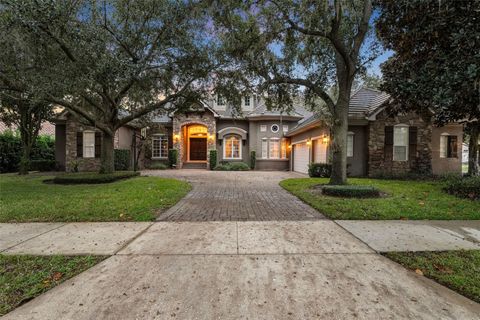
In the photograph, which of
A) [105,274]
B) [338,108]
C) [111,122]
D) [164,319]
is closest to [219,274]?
[164,319]

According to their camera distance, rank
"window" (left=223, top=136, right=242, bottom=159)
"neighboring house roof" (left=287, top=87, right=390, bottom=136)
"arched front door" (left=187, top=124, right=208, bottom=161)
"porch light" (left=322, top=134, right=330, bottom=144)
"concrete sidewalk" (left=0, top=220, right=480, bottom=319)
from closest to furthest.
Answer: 1. "concrete sidewalk" (left=0, top=220, right=480, bottom=319)
2. "neighboring house roof" (left=287, top=87, right=390, bottom=136)
3. "porch light" (left=322, top=134, right=330, bottom=144)
4. "window" (left=223, top=136, right=242, bottom=159)
5. "arched front door" (left=187, top=124, right=208, bottom=161)

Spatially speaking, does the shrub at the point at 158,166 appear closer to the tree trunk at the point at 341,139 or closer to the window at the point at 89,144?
the window at the point at 89,144

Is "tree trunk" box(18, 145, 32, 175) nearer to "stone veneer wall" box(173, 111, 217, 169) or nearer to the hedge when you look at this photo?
the hedge

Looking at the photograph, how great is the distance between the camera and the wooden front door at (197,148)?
74.1 ft

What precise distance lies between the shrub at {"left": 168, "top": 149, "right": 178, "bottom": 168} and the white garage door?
33.8 ft

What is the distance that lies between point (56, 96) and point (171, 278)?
1030 centimetres

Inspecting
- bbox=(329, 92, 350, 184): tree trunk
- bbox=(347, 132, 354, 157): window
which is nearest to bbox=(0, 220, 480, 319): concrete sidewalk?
bbox=(329, 92, 350, 184): tree trunk

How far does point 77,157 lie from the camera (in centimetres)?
1694

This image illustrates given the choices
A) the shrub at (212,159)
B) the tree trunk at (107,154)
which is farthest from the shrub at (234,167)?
the tree trunk at (107,154)

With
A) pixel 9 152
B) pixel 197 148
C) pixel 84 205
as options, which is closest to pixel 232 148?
pixel 197 148

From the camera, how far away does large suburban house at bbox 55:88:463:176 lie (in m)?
13.9

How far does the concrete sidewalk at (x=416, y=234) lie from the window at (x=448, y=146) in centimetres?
1252

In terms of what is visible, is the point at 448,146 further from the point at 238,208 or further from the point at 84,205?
the point at 84,205

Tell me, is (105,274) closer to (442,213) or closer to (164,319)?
(164,319)
